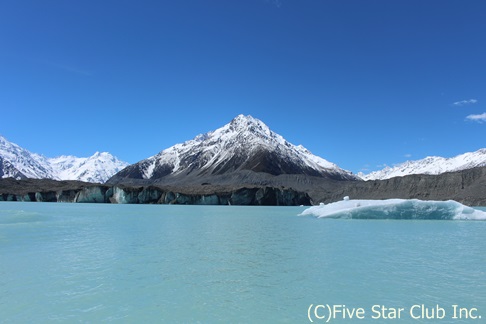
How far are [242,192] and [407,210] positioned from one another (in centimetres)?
6757

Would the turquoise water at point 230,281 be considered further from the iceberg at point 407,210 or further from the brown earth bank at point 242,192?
the brown earth bank at point 242,192

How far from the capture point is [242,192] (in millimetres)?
96500

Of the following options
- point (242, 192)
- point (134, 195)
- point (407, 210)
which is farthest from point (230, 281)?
point (242, 192)

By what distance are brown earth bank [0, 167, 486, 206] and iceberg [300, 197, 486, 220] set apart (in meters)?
62.9

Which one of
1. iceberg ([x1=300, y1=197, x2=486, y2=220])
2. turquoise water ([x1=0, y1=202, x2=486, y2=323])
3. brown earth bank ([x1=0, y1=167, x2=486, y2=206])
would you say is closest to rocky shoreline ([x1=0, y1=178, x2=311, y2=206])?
brown earth bank ([x1=0, y1=167, x2=486, y2=206])

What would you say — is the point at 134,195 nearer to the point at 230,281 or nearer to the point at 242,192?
the point at 242,192

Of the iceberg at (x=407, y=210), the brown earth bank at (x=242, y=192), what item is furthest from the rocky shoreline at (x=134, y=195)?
the iceberg at (x=407, y=210)

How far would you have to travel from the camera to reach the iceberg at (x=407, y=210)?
3005cm

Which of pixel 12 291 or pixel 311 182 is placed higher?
pixel 311 182

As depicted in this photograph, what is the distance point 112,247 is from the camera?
45.3 ft

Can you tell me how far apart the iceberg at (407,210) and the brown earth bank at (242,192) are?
62.9 meters

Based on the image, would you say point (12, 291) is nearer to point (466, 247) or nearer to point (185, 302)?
point (185, 302)

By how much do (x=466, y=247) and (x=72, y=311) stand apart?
569 inches

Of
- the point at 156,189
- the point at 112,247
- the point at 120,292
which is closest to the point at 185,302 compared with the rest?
the point at 120,292
